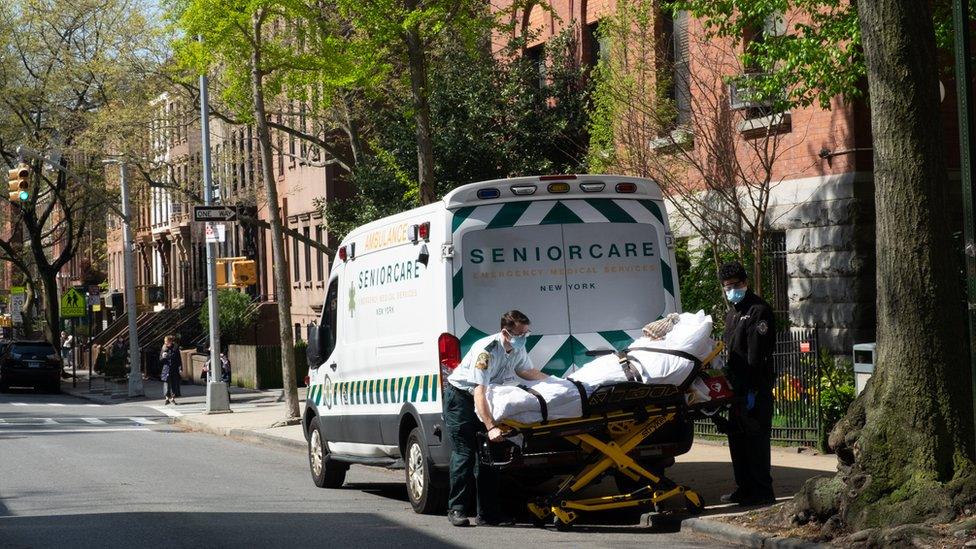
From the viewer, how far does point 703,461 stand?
49.5 ft

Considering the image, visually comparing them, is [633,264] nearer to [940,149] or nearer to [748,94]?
[940,149]

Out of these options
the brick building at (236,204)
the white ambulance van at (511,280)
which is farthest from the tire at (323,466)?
the brick building at (236,204)

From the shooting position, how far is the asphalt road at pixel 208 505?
1066 centimetres

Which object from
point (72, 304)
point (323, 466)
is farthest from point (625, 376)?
point (72, 304)

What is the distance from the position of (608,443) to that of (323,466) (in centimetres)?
475

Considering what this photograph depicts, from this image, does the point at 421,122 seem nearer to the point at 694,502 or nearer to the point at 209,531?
the point at 209,531

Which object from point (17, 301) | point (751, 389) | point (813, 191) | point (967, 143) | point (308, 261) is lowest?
point (751, 389)

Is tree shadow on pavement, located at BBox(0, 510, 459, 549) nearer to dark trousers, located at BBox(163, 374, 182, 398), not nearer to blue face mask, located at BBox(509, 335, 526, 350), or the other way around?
blue face mask, located at BBox(509, 335, 526, 350)

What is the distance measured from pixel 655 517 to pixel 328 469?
491cm

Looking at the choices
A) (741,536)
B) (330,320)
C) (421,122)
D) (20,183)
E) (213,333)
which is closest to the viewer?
(741,536)

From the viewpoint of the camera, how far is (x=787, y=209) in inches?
774

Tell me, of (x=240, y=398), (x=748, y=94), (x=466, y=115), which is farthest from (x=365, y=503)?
(x=240, y=398)

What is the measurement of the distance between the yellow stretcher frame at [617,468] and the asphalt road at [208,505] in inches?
7.2

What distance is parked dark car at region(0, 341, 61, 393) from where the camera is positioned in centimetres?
4403
